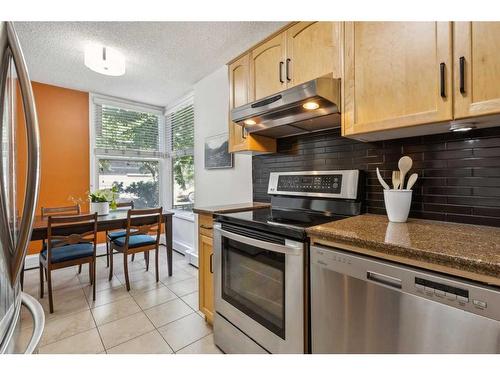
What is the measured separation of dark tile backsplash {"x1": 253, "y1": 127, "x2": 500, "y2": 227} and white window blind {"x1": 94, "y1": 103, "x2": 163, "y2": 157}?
324cm

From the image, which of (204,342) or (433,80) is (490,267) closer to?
(433,80)

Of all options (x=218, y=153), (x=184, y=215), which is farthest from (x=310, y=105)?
(x=184, y=215)

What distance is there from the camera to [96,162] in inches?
143

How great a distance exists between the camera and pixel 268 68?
176 centimetres

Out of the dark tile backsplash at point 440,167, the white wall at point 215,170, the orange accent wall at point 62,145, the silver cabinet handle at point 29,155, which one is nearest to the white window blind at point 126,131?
the orange accent wall at point 62,145

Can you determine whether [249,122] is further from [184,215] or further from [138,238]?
[184,215]

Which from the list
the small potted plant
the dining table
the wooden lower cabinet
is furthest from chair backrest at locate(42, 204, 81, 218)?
the wooden lower cabinet

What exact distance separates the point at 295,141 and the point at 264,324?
136cm

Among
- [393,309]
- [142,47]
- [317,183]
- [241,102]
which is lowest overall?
[393,309]

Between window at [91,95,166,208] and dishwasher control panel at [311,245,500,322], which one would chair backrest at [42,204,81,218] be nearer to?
window at [91,95,166,208]

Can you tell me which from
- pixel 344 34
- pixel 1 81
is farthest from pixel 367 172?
pixel 1 81

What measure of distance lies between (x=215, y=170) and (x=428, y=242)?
7.57 feet

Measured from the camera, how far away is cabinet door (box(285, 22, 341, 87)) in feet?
4.56

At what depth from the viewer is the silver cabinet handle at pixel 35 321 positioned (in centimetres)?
68
